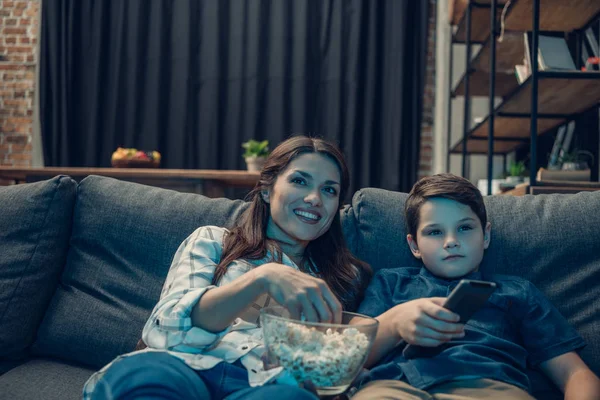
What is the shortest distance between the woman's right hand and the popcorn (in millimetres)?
88

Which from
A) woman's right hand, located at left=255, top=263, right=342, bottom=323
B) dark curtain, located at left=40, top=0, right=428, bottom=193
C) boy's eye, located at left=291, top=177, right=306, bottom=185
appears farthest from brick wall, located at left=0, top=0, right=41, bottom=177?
woman's right hand, located at left=255, top=263, right=342, bottom=323

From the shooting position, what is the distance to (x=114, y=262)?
153cm

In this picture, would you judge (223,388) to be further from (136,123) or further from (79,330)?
(136,123)

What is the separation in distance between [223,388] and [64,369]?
534 mm

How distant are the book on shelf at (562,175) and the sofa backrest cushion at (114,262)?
1597 millimetres

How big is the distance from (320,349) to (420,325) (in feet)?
0.96

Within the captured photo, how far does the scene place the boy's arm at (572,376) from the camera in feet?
3.80

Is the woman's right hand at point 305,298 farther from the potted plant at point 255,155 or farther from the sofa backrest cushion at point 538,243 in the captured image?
the potted plant at point 255,155

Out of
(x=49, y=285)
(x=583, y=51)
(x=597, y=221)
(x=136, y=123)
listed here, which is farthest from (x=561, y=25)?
(x=136, y=123)

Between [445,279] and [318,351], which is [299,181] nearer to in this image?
[445,279]

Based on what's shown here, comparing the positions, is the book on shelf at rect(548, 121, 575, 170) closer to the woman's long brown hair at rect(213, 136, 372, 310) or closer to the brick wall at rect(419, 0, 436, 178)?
the brick wall at rect(419, 0, 436, 178)

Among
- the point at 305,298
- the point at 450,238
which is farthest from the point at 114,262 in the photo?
the point at 450,238

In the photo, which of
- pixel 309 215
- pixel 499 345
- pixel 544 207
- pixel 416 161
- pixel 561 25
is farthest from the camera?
pixel 416 161

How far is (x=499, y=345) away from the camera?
4.04 feet
